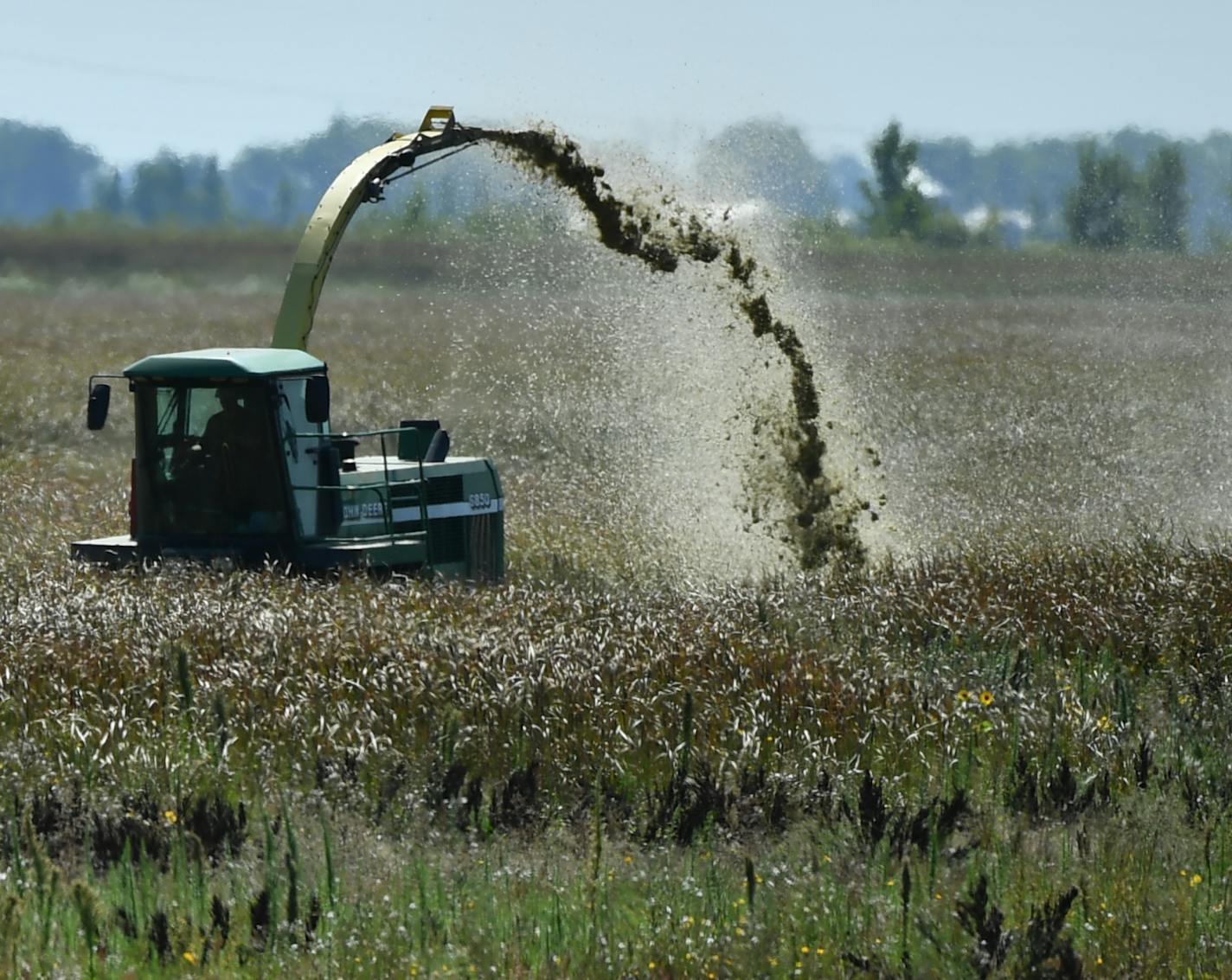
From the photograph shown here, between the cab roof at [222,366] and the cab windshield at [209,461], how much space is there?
13cm

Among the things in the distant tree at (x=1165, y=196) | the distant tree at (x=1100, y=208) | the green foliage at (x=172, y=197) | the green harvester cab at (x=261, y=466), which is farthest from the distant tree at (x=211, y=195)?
the green harvester cab at (x=261, y=466)

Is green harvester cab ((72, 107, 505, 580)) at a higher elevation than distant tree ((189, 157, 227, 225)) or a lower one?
lower

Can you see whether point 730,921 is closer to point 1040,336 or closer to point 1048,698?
point 1048,698

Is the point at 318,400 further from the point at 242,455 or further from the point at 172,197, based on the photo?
the point at 172,197

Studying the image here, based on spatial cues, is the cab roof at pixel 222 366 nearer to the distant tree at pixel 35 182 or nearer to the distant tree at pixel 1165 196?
the distant tree at pixel 1165 196

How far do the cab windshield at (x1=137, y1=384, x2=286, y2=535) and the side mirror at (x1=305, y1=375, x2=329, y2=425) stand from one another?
0.27 m

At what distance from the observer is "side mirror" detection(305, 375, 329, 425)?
35.4 ft

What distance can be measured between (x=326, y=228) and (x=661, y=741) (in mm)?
5819

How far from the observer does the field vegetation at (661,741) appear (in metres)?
5.08

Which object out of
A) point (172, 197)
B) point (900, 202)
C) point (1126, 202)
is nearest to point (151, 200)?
point (172, 197)

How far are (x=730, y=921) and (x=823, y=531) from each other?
29.4ft

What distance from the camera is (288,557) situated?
11.1 meters

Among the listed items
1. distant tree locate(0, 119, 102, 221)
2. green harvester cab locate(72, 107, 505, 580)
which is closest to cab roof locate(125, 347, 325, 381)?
green harvester cab locate(72, 107, 505, 580)

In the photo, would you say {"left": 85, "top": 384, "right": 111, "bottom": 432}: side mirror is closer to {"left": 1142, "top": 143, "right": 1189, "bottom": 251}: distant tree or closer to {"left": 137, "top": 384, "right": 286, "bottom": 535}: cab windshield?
{"left": 137, "top": 384, "right": 286, "bottom": 535}: cab windshield
